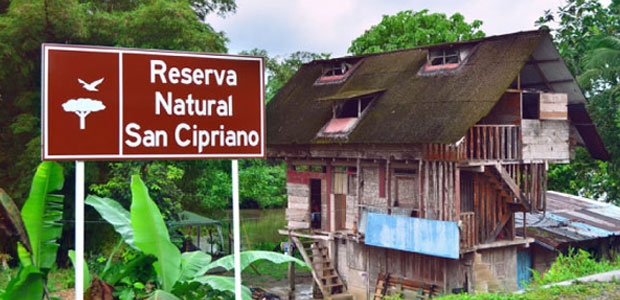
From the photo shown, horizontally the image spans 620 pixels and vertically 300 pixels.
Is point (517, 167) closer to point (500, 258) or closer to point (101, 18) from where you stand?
point (500, 258)

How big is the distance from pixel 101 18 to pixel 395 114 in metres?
8.21

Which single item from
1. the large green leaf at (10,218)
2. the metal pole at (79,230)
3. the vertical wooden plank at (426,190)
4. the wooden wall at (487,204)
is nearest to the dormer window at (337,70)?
the vertical wooden plank at (426,190)

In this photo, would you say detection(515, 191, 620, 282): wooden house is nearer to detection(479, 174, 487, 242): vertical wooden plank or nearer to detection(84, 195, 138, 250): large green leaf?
detection(479, 174, 487, 242): vertical wooden plank

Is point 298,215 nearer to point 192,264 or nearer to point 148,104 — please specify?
point 192,264

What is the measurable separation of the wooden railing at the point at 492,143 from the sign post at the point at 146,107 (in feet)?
32.9

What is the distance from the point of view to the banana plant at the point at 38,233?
7.07 meters

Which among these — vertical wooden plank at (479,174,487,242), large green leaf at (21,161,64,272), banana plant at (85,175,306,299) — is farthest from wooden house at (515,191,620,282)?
large green leaf at (21,161,64,272)

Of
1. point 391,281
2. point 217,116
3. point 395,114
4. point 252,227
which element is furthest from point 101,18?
point 252,227

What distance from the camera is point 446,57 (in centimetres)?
1767

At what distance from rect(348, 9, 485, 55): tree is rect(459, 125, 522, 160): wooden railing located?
10.8m

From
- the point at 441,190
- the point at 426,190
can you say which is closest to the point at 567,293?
the point at 441,190

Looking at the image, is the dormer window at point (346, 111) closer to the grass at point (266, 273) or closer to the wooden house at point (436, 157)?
the wooden house at point (436, 157)

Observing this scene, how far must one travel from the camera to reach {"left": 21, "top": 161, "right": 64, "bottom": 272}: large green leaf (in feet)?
23.5

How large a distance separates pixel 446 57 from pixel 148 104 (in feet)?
43.6
